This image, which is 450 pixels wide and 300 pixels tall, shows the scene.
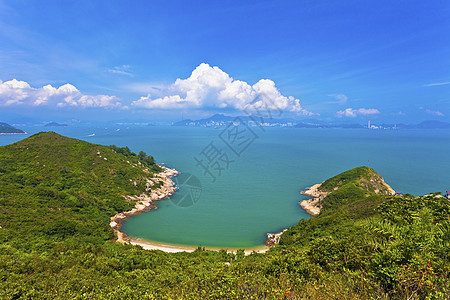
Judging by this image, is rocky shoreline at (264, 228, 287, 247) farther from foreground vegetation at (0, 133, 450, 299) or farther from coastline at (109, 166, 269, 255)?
foreground vegetation at (0, 133, 450, 299)

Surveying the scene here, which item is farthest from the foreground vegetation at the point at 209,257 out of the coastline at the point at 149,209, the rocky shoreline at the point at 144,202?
the coastline at the point at 149,209

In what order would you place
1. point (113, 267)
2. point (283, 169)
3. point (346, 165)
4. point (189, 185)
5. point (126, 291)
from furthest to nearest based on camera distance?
point (346, 165) → point (283, 169) → point (189, 185) → point (113, 267) → point (126, 291)

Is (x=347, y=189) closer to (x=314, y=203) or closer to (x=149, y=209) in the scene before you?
(x=314, y=203)

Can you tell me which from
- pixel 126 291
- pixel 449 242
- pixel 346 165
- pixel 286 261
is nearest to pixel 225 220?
pixel 286 261

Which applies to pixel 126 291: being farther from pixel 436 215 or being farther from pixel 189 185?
pixel 189 185

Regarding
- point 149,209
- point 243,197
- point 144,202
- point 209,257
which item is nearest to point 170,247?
point 209,257

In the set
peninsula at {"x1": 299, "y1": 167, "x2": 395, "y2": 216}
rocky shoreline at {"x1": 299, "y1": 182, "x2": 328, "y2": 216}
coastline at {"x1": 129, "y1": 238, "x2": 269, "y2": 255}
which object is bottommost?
coastline at {"x1": 129, "y1": 238, "x2": 269, "y2": 255}

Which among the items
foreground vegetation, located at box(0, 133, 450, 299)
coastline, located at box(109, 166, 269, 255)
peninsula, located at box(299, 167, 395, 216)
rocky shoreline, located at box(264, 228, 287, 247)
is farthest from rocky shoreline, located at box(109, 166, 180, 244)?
peninsula, located at box(299, 167, 395, 216)

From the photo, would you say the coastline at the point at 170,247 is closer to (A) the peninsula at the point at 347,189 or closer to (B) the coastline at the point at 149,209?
(B) the coastline at the point at 149,209
